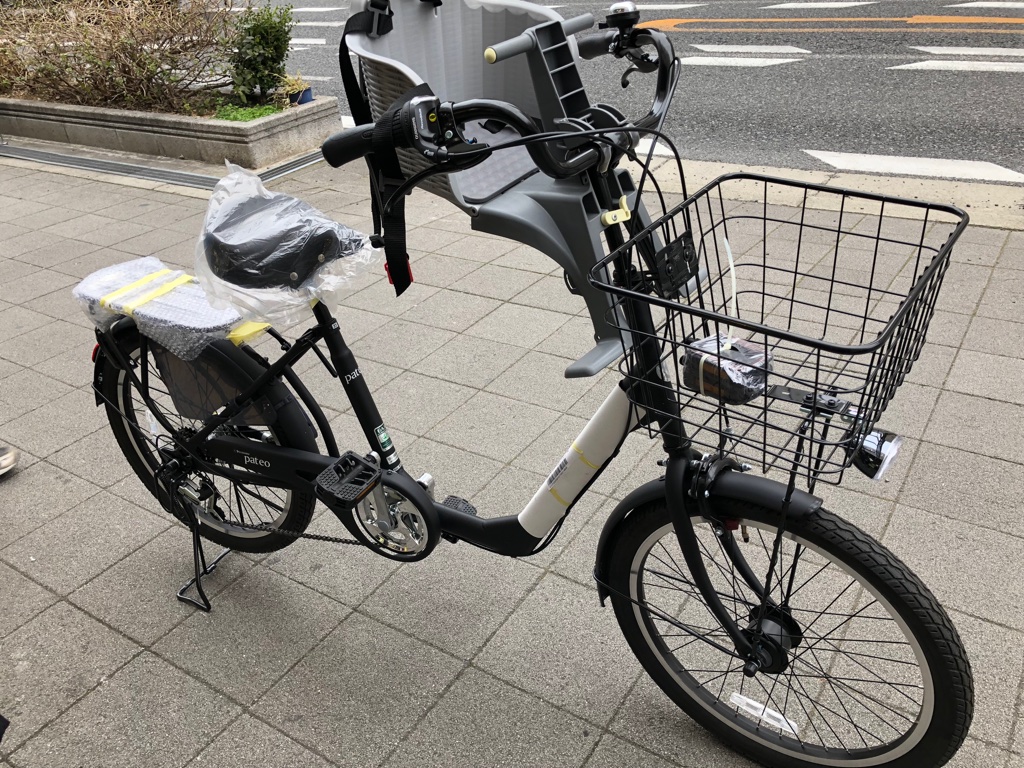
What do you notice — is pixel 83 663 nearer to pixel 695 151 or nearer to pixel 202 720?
pixel 202 720

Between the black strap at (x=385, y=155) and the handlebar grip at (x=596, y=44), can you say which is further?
the handlebar grip at (x=596, y=44)

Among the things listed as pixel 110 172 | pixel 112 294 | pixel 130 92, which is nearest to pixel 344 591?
pixel 112 294

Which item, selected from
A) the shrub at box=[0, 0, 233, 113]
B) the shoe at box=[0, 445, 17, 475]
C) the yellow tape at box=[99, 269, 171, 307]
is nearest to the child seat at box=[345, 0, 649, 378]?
the yellow tape at box=[99, 269, 171, 307]

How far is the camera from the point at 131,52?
764 centimetres

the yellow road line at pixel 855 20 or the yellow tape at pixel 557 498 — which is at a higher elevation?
the yellow tape at pixel 557 498

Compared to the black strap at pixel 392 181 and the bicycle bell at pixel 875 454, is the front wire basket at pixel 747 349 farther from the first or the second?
the black strap at pixel 392 181

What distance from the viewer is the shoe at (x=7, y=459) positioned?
11.4 feet

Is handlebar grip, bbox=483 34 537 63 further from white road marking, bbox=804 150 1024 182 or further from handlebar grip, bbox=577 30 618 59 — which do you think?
white road marking, bbox=804 150 1024 182

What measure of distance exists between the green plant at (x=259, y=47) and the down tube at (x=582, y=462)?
20.9 feet

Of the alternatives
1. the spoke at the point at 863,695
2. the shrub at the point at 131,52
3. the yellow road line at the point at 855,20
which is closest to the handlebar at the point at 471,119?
the spoke at the point at 863,695

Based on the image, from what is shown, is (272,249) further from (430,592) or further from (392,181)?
(430,592)

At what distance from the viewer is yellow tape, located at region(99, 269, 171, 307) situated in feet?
8.67

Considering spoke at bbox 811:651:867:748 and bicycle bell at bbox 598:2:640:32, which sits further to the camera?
spoke at bbox 811:651:867:748

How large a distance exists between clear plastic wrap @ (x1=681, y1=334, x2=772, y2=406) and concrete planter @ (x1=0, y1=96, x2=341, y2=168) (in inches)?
246
